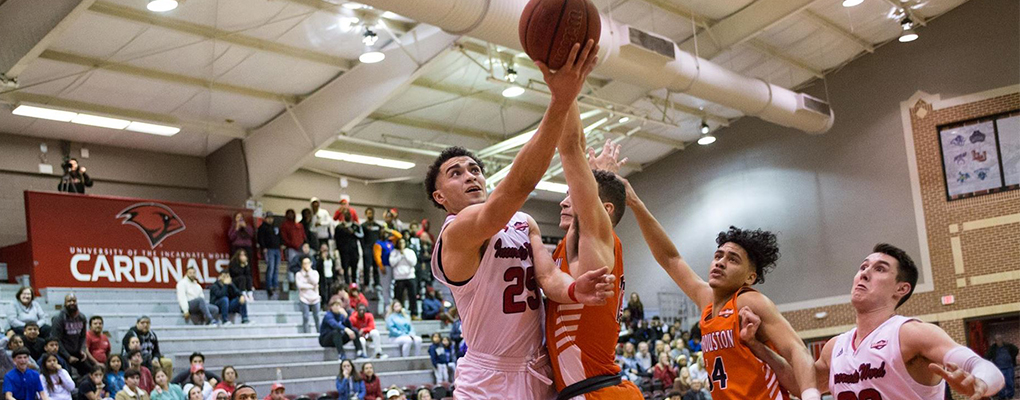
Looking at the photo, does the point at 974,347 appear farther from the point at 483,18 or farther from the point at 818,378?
the point at 818,378

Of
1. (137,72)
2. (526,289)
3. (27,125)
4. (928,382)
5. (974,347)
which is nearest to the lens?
(526,289)

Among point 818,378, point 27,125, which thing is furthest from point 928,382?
point 27,125

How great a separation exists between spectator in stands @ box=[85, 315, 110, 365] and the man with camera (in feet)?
18.4

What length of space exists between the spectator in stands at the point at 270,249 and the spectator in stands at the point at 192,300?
6.96 feet

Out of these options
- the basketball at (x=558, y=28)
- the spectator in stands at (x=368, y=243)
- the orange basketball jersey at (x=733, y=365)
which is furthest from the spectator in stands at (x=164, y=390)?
the basketball at (x=558, y=28)

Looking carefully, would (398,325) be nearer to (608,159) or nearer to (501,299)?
(608,159)

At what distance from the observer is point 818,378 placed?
500 cm

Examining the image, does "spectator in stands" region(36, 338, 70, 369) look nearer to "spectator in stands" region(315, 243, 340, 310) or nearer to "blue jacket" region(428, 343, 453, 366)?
"blue jacket" region(428, 343, 453, 366)

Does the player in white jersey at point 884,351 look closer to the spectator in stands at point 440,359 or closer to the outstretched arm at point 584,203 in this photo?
the outstretched arm at point 584,203

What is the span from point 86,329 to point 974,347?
18276 millimetres

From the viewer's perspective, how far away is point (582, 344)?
414 centimetres

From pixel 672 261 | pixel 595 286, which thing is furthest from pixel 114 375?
pixel 595 286

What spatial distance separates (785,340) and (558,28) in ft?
7.15

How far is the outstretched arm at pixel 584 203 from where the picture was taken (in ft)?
13.3
